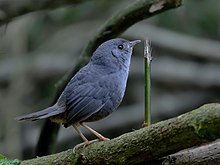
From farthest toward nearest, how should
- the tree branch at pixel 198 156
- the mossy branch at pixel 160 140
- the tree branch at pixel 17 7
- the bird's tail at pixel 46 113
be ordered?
1. the tree branch at pixel 17 7
2. the bird's tail at pixel 46 113
3. the tree branch at pixel 198 156
4. the mossy branch at pixel 160 140

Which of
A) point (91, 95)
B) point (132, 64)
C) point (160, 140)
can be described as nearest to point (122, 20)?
point (91, 95)

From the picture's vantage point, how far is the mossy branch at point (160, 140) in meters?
2.03

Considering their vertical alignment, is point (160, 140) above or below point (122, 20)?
below

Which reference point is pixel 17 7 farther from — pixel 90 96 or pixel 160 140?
pixel 160 140

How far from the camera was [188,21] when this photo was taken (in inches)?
292

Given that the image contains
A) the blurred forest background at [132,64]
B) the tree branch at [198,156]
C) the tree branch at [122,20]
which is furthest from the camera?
the blurred forest background at [132,64]

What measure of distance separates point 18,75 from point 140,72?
1447 millimetres

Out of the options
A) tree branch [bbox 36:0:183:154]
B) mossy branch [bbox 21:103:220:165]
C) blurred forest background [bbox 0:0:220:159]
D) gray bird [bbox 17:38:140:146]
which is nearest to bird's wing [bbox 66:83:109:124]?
gray bird [bbox 17:38:140:146]

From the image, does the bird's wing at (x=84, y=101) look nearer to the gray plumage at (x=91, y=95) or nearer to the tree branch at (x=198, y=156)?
the gray plumage at (x=91, y=95)

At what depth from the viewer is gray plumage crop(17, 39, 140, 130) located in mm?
2838

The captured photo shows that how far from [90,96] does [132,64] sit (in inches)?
170

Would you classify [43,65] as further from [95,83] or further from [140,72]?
[95,83]

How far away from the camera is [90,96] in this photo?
2893 millimetres

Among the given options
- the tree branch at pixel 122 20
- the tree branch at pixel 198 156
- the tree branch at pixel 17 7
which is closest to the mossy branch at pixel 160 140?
the tree branch at pixel 198 156
